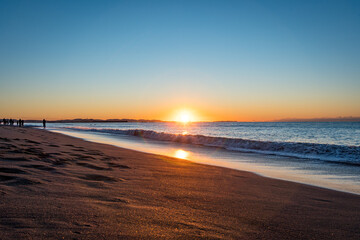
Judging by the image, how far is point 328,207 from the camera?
4.21 m

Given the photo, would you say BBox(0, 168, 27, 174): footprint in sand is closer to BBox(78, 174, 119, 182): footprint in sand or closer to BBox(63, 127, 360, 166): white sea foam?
BBox(78, 174, 119, 182): footprint in sand

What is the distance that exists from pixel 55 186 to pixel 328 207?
Answer: 14.1 ft

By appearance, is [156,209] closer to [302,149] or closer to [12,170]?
[12,170]

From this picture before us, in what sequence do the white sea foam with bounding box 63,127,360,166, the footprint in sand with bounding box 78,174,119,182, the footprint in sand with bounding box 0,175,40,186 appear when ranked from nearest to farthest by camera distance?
the footprint in sand with bounding box 0,175,40,186 < the footprint in sand with bounding box 78,174,119,182 < the white sea foam with bounding box 63,127,360,166

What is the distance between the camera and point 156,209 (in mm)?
3311

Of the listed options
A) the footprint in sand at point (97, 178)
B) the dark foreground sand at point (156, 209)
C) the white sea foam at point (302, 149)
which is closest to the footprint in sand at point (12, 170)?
the dark foreground sand at point (156, 209)

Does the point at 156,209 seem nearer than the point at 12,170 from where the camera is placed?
Yes

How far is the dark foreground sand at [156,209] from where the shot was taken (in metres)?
2.52

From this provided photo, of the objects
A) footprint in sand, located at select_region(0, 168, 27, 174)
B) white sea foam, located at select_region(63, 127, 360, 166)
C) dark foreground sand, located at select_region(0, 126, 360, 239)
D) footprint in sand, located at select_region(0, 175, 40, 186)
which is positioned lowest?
white sea foam, located at select_region(63, 127, 360, 166)

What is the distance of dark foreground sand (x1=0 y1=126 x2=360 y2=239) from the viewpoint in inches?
99.3

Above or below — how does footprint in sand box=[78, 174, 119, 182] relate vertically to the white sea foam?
above

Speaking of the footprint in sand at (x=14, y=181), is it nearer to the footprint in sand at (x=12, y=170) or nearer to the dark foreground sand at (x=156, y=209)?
the dark foreground sand at (x=156, y=209)

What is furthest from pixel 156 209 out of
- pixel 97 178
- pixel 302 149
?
pixel 302 149

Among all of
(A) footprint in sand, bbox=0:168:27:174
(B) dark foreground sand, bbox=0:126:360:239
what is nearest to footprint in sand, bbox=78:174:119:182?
(B) dark foreground sand, bbox=0:126:360:239
